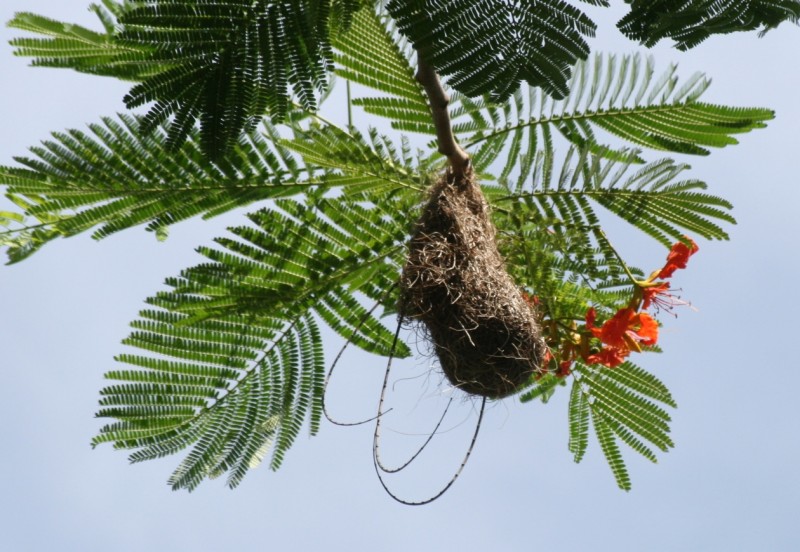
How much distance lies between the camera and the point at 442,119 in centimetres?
324

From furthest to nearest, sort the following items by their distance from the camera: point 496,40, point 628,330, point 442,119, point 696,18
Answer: point 628,330 < point 442,119 < point 696,18 < point 496,40

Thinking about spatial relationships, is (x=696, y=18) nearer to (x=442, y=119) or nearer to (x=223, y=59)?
(x=442, y=119)

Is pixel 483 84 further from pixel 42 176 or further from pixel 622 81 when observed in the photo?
pixel 42 176

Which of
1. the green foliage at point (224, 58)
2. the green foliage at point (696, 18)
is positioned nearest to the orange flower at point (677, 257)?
the green foliage at point (696, 18)

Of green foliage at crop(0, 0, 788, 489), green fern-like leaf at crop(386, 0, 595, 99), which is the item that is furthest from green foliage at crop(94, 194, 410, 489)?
green fern-like leaf at crop(386, 0, 595, 99)

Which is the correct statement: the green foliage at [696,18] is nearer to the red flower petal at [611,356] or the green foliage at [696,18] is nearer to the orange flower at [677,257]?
the orange flower at [677,257]

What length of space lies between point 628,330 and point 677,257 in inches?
Result: 11.2

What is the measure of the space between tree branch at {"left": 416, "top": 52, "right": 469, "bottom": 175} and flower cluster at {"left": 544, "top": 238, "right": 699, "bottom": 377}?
2.16 ft

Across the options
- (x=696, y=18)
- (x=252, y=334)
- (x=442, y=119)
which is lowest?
(x=252, y=334)

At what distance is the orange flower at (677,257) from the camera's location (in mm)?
3355

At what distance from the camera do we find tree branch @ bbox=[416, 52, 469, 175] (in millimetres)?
3072

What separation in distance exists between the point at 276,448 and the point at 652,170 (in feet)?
5.27

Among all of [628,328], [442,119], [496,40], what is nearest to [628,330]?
[628,328]

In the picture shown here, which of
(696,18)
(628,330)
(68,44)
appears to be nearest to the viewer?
(696,18)
